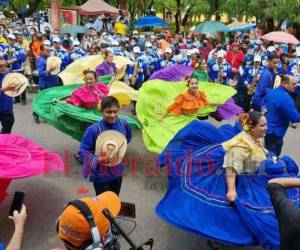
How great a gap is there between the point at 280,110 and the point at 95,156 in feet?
9.11

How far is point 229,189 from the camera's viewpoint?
157 inches

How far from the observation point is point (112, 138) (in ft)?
13.7

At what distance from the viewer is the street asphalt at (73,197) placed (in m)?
4.66

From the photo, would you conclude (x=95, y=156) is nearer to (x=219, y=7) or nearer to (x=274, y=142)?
(x=274, y=142)

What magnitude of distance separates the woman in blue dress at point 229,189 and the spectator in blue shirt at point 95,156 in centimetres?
58

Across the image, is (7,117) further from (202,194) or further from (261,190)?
(261,190)

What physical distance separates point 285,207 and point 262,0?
57.5 ft

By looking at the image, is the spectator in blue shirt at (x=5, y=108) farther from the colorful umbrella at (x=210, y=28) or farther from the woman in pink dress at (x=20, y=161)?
the colorful umbrella at (x=210, y=28)

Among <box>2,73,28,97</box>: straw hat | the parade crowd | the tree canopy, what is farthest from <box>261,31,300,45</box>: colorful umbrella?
<box>2,73,28,97</box>: straw hat

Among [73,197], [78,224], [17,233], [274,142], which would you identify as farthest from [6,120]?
[78,224]

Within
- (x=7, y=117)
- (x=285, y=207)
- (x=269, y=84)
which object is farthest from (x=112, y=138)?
(x=269, y=84)

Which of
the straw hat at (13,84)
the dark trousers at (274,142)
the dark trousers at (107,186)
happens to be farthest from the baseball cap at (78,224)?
the straw hat at (13,84)

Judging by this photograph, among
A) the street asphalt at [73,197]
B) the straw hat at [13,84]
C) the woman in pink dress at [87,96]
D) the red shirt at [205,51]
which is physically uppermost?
the straw hat at [13,84]

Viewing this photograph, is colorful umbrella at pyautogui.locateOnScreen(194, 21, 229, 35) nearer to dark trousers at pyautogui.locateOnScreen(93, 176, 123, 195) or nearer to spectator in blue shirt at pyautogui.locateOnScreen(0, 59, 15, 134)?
spectator in blue shirt at pyautogui.locateOnScreen(0, 59, 15, 134)
